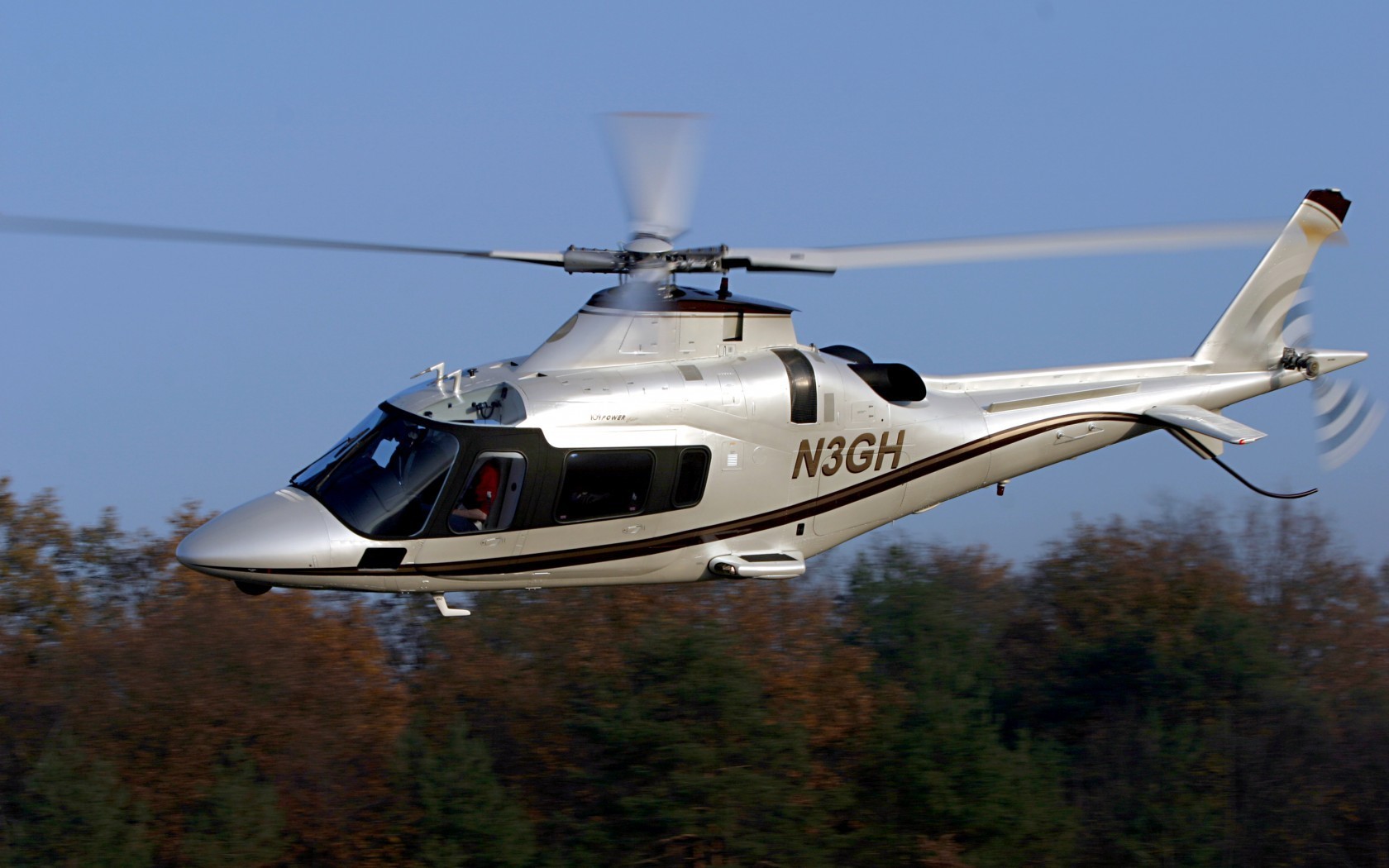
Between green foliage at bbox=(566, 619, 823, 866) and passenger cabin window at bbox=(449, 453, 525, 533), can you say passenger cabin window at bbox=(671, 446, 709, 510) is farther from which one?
green foliage at bbox=(566, 619, 823, 866)

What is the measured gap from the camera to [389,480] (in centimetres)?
1012

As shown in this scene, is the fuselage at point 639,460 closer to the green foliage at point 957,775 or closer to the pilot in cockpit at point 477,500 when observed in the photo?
the pilot in cockpit at point 477,500

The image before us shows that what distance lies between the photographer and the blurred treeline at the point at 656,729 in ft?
74.7

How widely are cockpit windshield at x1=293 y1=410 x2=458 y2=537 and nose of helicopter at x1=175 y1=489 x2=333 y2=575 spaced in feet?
0.64

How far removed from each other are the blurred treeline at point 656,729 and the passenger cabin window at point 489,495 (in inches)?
492

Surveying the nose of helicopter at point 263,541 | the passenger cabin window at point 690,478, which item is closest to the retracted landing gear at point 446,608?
the nose of helicopter at point 263,541

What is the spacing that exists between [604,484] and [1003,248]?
346 cm

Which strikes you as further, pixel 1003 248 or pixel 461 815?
pixel 461 815

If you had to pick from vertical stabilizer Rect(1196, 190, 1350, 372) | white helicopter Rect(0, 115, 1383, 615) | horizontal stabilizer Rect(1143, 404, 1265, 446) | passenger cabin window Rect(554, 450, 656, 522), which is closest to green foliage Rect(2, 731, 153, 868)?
white helicopter Rect(0, 115, 1383, 615)

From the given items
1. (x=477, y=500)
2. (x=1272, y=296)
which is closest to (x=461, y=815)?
(x=477, y=500)

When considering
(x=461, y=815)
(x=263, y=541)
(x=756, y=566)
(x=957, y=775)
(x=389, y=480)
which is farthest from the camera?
(x=957, y=775)

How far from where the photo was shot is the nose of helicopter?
977 cm

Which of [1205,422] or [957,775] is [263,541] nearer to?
[1205,422]

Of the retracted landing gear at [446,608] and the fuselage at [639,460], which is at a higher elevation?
the fuselage at [639,460]
